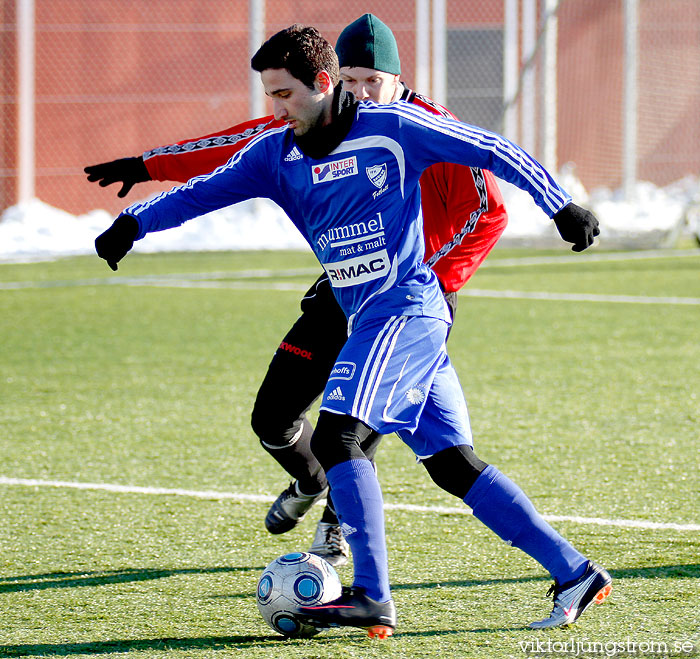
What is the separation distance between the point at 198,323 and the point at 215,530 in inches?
213

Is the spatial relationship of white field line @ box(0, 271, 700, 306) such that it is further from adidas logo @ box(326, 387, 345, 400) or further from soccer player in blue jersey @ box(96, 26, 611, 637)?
adidas logo @ box(326, 387, 345, 400)

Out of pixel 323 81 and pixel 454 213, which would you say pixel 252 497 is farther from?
pixel 323 81

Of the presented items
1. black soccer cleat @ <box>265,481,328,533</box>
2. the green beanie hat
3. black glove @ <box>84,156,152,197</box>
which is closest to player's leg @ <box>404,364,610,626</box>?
black soccer cleat @ <box>265,481,328,533</box>

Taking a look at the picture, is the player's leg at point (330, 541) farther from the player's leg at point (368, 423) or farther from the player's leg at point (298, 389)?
the player's leg at point (368, 423)

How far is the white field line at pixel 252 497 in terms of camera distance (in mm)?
4361

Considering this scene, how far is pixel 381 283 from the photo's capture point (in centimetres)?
346

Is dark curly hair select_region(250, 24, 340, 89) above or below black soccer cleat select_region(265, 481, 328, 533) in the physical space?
above

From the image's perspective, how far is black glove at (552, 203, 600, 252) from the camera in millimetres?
3264

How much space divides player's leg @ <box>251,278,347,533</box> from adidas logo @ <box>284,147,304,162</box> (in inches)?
28.9

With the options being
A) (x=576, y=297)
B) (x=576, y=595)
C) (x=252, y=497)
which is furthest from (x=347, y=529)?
(x=576, y=297)

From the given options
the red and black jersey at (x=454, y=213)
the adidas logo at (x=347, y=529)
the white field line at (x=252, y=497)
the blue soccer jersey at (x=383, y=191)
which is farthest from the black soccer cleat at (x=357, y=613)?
the white field line at (x=252, y=497)

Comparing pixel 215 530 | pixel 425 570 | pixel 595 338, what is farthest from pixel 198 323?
pixel 425 570

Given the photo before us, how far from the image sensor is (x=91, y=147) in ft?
65.8

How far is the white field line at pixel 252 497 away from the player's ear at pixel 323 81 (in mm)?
1889
